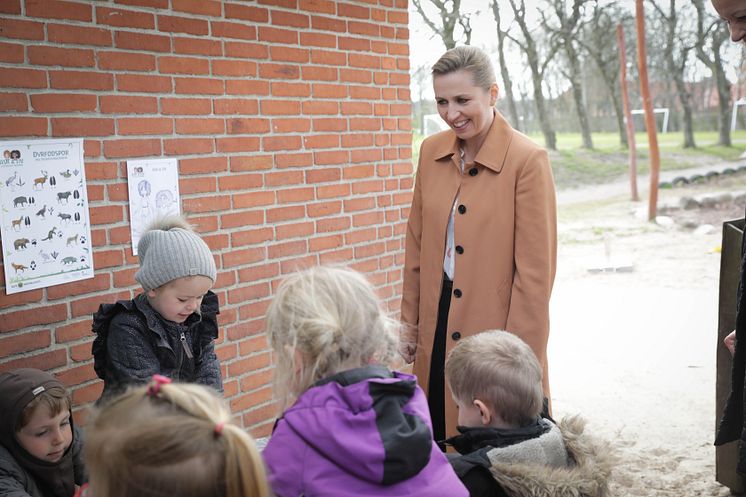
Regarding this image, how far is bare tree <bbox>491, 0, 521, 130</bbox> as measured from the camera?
18.3 m

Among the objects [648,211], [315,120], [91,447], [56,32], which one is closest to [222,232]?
[315,120]

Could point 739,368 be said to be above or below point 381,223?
below

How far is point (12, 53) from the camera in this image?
268 cm

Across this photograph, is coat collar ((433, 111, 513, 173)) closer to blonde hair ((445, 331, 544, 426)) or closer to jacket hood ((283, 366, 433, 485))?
blonde hair ((445, 331, 544, 426))

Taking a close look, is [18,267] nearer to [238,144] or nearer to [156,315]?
[156,315]

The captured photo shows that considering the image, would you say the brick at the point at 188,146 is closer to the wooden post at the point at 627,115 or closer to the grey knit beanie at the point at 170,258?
the grey knit beanie at the point at 170,258

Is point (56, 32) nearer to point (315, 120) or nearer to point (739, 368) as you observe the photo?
point (315, 120)

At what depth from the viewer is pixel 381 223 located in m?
4.48

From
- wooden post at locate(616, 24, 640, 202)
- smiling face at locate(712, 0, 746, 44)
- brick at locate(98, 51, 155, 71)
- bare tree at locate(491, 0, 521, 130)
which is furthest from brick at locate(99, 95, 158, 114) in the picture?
bare tree at locate(491, 0, 521, 130)

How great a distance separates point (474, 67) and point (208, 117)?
1357 mm

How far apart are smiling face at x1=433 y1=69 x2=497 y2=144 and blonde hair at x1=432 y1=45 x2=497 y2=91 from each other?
0.05 feet

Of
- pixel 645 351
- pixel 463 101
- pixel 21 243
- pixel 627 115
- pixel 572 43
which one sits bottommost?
pixel 645 351

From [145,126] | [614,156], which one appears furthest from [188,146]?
[614,156]

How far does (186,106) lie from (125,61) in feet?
1.16
